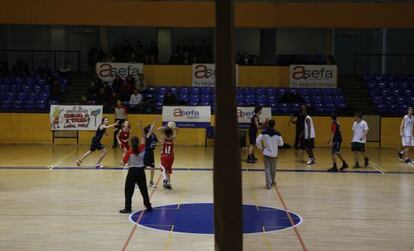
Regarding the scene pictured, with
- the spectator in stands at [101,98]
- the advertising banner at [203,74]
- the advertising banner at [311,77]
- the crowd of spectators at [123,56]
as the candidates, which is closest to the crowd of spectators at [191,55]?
the crowd of spectators at [123,56]

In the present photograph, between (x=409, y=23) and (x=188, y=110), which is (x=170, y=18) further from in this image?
(x=409, y=23)

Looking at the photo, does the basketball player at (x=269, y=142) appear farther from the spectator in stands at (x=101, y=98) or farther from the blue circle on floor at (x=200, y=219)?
the spectator in stands at (x=101, y=98)

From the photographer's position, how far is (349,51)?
130ft

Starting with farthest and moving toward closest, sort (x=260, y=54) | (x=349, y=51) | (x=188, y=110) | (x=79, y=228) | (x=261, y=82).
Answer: (x=349, y=51)
(x=260, y=54)
(x=261, y=82)
(x=188, y=110)
(x=79, y=228)

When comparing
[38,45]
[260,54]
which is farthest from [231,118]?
[38,45]

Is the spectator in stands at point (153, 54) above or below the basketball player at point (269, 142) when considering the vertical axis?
above

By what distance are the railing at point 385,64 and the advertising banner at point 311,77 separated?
233 inches

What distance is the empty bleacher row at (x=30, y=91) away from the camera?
28.3m

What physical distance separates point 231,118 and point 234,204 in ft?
2.51

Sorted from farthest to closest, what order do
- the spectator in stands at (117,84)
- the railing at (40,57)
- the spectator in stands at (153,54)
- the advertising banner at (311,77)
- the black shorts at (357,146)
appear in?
1. the railing at (40,57)
2. the spectator in stands at (153,54)
3. the advertising banner at (311,77)
4. the spectator in stands at (117,84)
5. the black shorts at (357,146)

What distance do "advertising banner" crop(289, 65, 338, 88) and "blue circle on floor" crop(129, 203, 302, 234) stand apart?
57.3ft

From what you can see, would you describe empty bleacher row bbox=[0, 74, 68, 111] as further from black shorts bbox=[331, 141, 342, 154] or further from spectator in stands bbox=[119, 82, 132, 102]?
black shorts bbox=[331, 141, 342, 154]

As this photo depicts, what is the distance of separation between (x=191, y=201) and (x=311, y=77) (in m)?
17.5

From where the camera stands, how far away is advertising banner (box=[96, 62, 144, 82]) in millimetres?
30547
